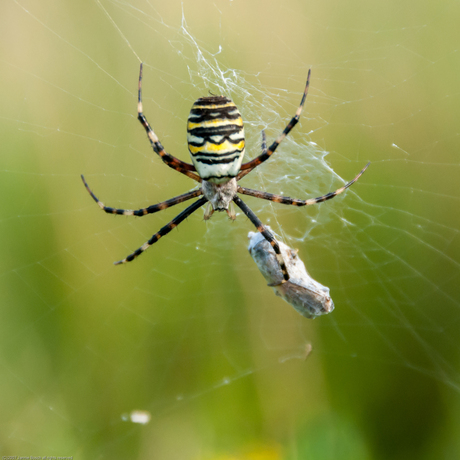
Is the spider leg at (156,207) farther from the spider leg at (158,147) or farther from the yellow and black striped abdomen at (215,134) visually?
the yellow and black striped abdomen at (215,134)

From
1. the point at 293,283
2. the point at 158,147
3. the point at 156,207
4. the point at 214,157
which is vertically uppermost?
the point at 214,157

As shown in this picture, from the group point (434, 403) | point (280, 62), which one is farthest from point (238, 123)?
point (434, 403)

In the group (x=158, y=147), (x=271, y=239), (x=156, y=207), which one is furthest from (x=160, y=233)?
(x=271, y=239)

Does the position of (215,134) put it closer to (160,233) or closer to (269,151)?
(269,151)

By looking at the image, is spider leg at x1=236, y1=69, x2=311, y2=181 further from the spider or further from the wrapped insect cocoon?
the wrapped insect cocoon

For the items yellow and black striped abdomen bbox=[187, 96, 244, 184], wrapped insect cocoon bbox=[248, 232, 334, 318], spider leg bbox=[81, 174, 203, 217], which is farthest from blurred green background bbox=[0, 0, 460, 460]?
yellow and black striped abdomen bbox=[187, 96, 244, 184]

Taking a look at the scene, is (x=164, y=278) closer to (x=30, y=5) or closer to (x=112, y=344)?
(x=112, y=344)
